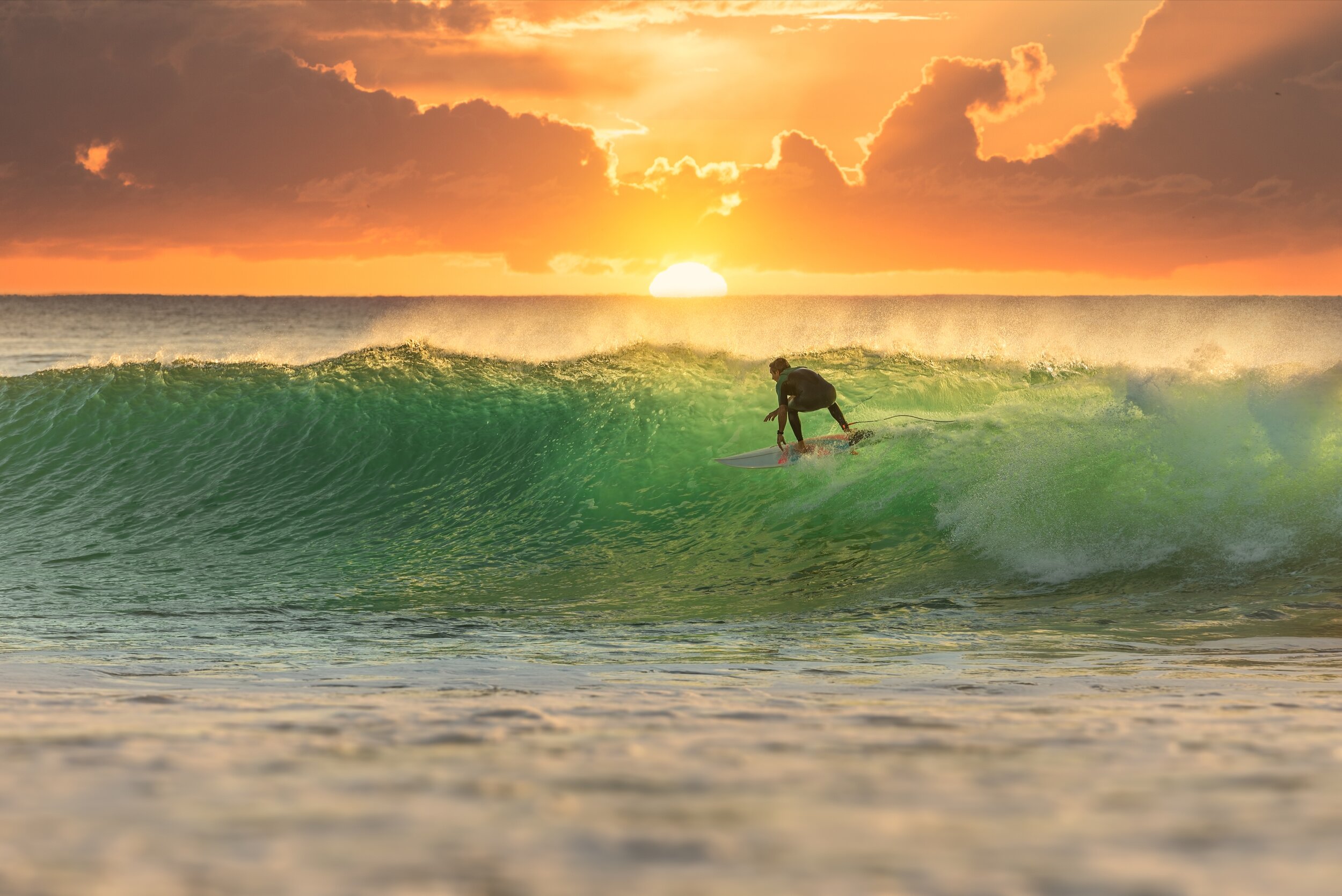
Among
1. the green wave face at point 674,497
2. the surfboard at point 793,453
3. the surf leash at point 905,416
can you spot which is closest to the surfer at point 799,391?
the surfboard at point 793,453

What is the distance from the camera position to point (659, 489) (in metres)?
14.7

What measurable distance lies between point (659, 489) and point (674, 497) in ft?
1.34

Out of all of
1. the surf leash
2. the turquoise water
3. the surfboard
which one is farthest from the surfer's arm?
the surf leash

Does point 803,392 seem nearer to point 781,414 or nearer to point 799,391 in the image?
point 799,391

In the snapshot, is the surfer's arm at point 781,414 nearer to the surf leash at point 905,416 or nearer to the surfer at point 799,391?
the surfer at point 799,391

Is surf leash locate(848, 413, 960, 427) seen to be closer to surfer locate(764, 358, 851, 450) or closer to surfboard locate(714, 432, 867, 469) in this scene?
surfboard locate(714, 432, 867, 469)

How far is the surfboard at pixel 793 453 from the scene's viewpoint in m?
13.4

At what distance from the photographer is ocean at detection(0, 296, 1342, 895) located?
90.1 inches

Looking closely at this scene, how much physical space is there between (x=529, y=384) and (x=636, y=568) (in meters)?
8.40

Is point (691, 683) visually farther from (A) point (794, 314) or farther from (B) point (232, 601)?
(A) point (794, 314)

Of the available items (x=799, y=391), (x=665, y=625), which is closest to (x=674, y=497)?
(x=799, y=391)

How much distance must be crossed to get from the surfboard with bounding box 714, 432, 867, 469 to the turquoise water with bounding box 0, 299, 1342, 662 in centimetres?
24

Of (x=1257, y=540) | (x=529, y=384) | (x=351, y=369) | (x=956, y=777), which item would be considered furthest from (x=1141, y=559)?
(x=351, y=369)

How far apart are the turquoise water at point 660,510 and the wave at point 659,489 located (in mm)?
49
